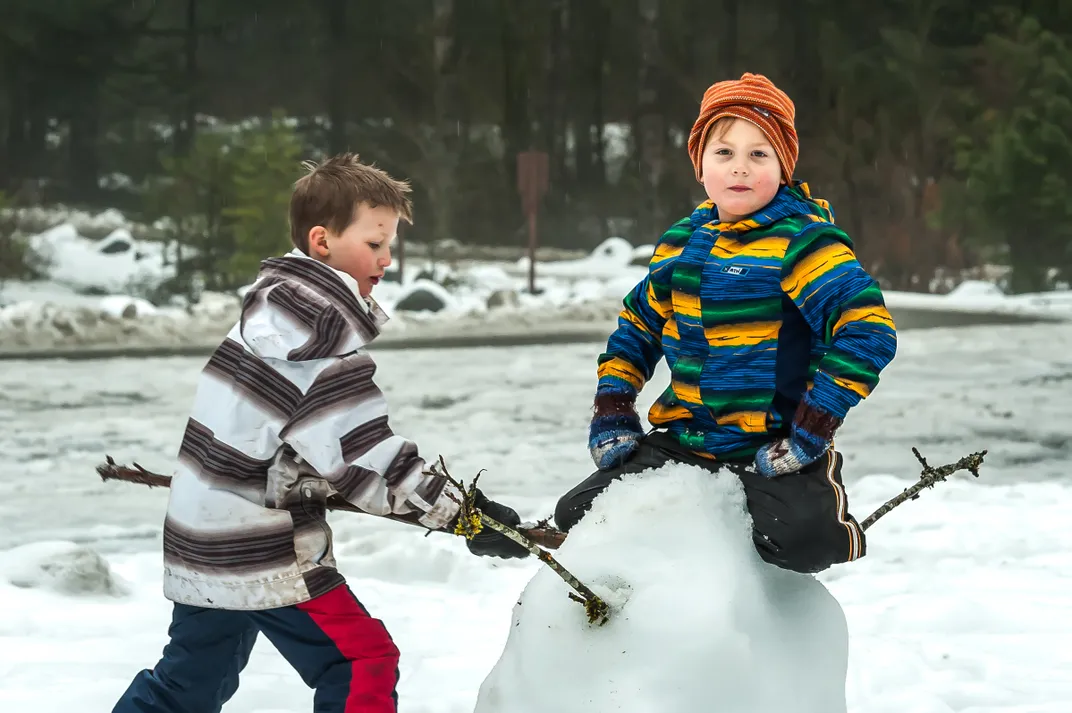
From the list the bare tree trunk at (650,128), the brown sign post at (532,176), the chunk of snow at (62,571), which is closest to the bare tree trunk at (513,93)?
the brown sign post at (532,176)

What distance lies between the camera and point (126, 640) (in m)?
3.66

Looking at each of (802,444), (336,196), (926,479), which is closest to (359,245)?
(336,196)

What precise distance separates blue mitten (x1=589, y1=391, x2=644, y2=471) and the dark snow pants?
0.55m

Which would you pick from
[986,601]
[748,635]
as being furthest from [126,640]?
[986,601]

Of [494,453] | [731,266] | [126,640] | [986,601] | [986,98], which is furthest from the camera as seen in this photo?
[986,98]

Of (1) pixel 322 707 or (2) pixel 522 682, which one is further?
(1) pixel 322 707

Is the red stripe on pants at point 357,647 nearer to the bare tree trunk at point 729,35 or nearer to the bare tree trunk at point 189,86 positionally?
the bare tree trunk at point 189,86

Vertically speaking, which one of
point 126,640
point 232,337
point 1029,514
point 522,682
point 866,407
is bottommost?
point 866,407

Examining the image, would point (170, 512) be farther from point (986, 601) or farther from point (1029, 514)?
point (1029, 514)

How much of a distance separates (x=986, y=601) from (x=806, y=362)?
8.45ft

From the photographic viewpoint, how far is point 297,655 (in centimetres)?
223

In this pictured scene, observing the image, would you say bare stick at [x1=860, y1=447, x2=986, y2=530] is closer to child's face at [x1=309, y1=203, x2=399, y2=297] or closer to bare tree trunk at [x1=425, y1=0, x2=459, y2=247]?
child's face at [x1=309, y1=203, x2=399, y2=297]

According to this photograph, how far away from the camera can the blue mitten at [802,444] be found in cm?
187

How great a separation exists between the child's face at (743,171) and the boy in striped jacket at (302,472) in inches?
24.5
